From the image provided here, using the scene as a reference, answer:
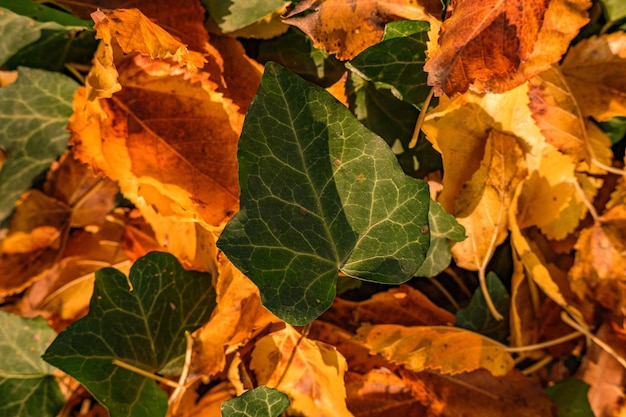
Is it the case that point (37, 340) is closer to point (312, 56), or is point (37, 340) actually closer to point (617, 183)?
point (312, 56)

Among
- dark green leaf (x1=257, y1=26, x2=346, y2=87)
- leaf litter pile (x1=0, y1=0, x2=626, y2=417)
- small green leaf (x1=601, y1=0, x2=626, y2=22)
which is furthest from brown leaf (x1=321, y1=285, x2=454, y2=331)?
small green leaf (x1=601, y1=0, x2=626, y2=22)

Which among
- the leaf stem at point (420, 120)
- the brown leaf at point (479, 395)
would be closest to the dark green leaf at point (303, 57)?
the leaf stem at point (420, 120)

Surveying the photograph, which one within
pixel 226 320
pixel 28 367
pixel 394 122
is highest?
pixel 394 122

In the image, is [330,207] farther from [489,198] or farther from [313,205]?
[489,198]

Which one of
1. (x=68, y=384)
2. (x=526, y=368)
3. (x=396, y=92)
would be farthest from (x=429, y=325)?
(x=68, y=384)

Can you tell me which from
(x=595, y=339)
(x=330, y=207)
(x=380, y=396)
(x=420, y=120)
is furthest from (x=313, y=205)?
(x=595, y=339)

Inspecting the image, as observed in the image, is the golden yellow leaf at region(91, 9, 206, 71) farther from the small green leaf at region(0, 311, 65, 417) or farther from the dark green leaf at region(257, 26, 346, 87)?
the small green leaf at region(0, 311, 65, 417)
